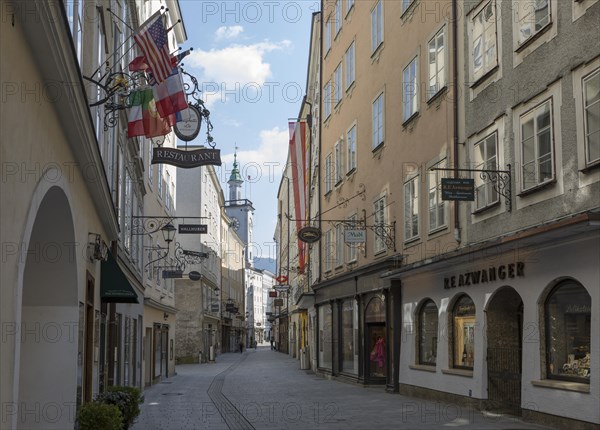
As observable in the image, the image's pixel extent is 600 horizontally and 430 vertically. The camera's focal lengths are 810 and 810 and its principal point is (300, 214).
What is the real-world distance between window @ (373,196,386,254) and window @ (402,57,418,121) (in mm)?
3379

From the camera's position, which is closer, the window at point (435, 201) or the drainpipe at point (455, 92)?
the drainpipe at point (455, 92)

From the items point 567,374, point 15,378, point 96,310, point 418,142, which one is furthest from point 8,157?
point 418,142

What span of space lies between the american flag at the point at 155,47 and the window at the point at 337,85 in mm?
20900

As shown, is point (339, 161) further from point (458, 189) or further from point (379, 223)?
point (458, 189)

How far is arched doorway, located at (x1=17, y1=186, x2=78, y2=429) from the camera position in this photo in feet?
36.0

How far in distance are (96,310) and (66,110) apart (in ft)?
23.5

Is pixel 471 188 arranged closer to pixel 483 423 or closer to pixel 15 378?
pixel 483 423

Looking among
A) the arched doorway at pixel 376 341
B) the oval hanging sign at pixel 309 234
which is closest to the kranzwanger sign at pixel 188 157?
the arched doorway at pixel 376 341

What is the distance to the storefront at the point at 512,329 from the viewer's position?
1325 centimetres

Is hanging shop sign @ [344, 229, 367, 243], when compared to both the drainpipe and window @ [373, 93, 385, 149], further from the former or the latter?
the drainpipe

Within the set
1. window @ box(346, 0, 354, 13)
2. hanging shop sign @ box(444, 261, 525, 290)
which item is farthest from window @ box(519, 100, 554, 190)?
window @ box(346, 0, 354, 13)

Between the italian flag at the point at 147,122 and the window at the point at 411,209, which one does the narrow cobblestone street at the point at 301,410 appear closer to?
the window at the point at 411,209

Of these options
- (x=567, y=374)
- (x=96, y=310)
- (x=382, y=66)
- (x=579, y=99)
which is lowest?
(x=567, y=374)

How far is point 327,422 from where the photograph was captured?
16109mm
